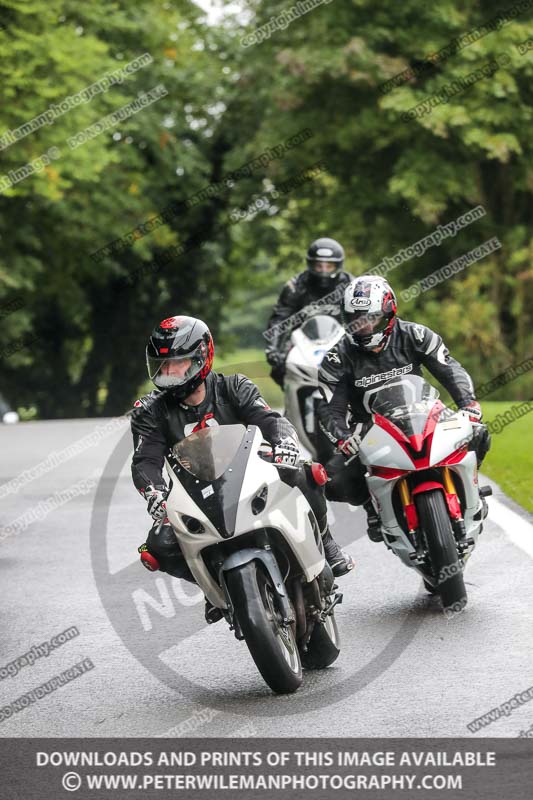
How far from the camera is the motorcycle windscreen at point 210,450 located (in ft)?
20.7

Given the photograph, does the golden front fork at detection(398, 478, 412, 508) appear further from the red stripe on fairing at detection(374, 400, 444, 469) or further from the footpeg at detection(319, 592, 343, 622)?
the footpeg at detection(319, 592, 343, 622)

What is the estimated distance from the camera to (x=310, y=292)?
532 inches

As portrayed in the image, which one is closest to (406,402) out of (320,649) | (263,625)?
(320,649)

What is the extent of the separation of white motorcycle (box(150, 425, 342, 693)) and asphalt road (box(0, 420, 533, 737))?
0.32 meters

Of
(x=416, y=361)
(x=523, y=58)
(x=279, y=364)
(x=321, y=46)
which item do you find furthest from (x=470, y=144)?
(x=416, y=361)

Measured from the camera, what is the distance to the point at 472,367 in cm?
3453

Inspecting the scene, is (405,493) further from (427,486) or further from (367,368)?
(367,368)

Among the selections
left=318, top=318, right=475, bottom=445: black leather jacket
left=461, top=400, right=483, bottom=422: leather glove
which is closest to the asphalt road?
left=461, top=400, right=483, bottom=422: leather glove

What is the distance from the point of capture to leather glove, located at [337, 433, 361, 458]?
8195mm

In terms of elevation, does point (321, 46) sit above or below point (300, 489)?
below

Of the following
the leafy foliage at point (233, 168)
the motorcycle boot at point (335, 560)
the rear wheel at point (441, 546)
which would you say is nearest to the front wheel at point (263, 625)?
the motorcycle boot at point (335, 560)

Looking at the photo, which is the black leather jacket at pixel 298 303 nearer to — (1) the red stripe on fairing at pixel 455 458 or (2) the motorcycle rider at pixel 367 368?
(2) the motorcycle rider at pixel 367 368

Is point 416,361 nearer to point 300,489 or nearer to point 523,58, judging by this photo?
point 300,489

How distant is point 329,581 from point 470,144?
26.3 m
